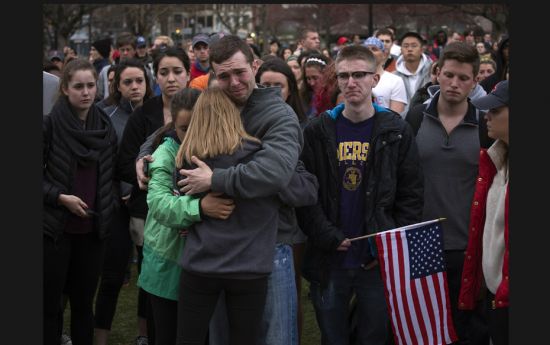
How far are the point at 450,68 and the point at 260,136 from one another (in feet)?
4.90

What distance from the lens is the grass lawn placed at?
6.74 metres

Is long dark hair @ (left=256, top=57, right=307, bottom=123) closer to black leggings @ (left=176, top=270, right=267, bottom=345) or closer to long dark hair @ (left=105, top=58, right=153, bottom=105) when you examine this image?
long dark hair @ (left=105, top=58, right=153, bottom=105)

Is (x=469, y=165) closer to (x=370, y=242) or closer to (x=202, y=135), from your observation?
(x=370, y=242)

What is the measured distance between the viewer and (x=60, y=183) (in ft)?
16.9

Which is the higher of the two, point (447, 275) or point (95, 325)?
point (447, 275)

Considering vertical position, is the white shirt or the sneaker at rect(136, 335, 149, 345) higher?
the white shirt

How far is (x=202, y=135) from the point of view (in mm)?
4340

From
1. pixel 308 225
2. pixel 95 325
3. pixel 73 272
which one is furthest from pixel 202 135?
pixel 95 325

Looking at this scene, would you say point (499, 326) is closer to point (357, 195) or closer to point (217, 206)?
point (357, 195)

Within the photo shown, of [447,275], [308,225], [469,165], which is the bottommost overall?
[447,275]

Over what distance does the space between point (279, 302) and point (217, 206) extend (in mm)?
737

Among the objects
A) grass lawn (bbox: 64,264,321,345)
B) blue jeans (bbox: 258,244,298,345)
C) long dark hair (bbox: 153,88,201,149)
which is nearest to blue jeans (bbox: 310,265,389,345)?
blue jeans (bbox: 258,244,298,345)

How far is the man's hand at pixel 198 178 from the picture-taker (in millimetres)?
4258

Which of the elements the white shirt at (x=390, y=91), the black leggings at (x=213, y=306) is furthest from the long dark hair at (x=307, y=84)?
the black leggings at (x=213, y=306)
